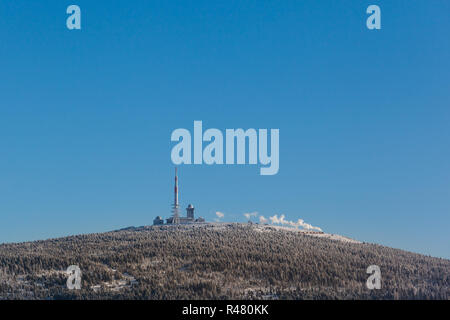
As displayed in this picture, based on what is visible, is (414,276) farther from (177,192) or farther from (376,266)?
(177,192)

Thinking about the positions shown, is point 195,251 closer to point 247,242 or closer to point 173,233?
point 247,242

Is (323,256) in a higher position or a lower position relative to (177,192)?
lower

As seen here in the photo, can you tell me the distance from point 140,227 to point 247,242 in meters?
31.4

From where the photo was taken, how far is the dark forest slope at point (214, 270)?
43438mm

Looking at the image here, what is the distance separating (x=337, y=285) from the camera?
46.9 m

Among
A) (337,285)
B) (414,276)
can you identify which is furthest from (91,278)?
(414,276)

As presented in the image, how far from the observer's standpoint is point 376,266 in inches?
2215

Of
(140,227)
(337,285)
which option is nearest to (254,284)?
(337,285)

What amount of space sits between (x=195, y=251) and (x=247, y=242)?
11.4 meters

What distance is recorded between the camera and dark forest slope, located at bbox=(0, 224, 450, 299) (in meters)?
43.4

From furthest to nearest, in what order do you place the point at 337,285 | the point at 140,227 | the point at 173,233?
the point at 140,227 < the point at 173,233 < the point at 337,285

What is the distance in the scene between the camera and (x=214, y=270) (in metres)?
50.6
